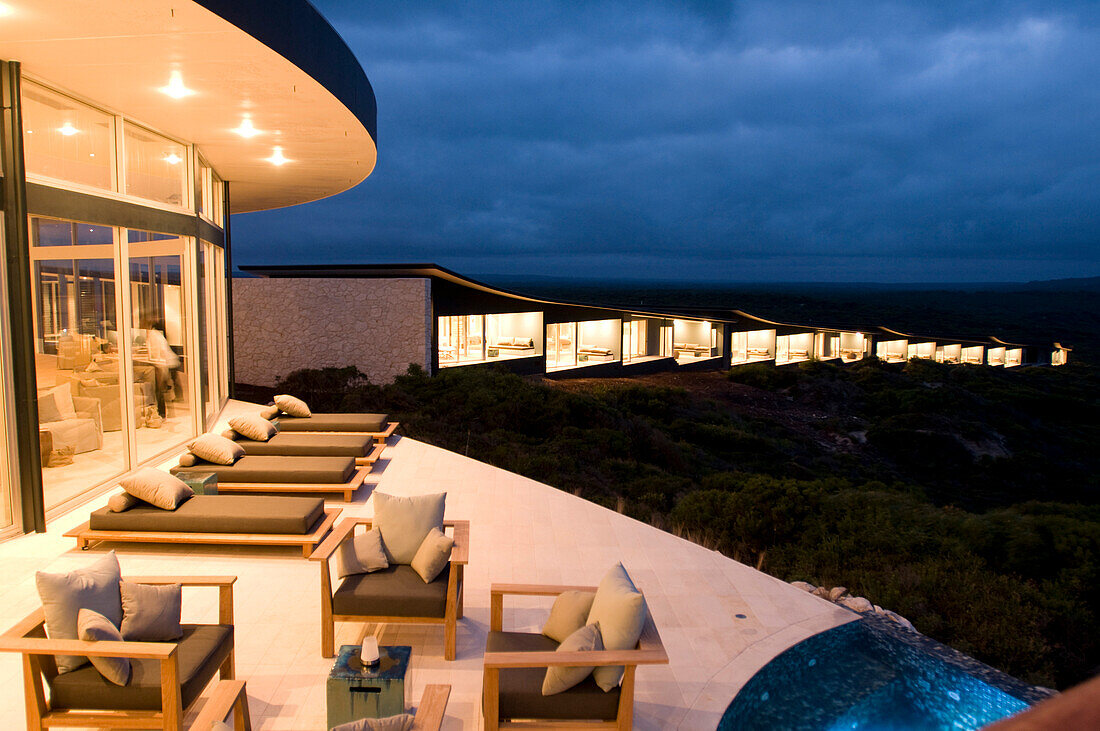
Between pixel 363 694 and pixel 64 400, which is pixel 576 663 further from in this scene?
pixel 64 400

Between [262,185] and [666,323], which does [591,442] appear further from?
[666,323]

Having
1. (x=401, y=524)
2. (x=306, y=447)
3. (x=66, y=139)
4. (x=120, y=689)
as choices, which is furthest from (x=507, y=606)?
(x=66, y=139)

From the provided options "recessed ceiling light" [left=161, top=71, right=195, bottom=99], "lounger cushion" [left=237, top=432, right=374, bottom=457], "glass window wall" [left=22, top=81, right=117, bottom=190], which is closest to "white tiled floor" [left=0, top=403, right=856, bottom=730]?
"lounger cushion" [left=237, top=432, right=374, bottom=457]

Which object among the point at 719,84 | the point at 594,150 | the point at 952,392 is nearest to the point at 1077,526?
the point at 952,392

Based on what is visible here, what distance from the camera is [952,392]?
28.6m

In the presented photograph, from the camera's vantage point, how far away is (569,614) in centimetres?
424

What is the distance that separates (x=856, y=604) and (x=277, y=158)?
9851mm

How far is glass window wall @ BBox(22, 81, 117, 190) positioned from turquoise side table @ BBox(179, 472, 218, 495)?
10.3ft

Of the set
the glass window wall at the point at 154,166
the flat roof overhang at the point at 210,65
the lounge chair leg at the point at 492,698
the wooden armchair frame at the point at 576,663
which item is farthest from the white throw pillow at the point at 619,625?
the glass window wall at the point at 154,166

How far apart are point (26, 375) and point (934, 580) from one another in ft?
28.7

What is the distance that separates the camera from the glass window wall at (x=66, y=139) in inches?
261

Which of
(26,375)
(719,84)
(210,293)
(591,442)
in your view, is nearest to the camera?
(26,375)

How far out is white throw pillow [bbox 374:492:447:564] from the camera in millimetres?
5211

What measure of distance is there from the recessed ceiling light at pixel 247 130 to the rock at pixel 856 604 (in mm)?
8015
